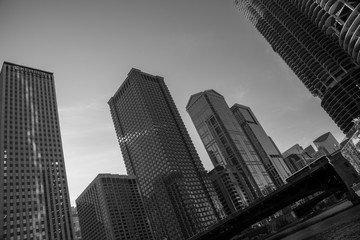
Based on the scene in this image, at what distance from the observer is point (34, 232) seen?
420 feet

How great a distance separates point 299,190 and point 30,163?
409ft

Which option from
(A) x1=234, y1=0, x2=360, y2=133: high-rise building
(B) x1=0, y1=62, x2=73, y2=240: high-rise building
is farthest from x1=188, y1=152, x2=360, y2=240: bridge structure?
(B) x1=0, y1=62, x2=73, y2=240: high-rise building

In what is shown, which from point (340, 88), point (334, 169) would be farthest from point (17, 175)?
point (340, 88)

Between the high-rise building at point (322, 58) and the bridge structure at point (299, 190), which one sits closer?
the bridge structure at point (299, 190)

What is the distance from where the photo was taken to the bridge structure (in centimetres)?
8394

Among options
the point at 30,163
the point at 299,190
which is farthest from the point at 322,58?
the point at 30,163

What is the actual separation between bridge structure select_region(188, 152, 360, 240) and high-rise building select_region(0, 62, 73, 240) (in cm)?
7564

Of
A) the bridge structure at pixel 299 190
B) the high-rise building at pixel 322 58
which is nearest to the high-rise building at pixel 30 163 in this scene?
the bridge structure at pixel 299 190

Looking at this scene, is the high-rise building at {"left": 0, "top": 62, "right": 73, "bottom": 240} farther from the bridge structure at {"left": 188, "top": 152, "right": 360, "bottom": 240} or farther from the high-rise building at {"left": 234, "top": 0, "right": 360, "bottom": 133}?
the high-rise building at {"left": 234, "top": 0, "right": 360, "bottom": 133}

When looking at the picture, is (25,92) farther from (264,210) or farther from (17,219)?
(264,210)

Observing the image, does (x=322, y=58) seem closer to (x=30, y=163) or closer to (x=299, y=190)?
(x=299, y=190)

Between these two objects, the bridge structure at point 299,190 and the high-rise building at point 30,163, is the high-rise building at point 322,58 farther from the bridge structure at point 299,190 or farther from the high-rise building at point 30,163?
the high-rise building at point 30,163

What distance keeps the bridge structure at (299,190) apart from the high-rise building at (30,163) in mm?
75641

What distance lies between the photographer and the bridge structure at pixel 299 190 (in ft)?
275
